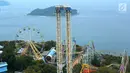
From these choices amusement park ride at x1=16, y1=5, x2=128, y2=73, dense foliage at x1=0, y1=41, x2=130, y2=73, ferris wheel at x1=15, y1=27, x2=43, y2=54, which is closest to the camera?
amusement park ride at x1=16, y1=5, x2=128, y2=73

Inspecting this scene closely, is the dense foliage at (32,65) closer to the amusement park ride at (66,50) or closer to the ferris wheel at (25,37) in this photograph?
the amusement park ride at (66,50)

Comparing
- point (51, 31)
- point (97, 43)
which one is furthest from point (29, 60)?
point (51, 31)

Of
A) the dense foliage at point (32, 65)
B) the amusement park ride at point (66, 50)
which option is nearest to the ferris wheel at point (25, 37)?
the amusement park ride at point (66, 50)

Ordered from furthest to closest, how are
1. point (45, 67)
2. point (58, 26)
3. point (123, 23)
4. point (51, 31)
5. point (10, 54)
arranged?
point (123, 23) < point (51, 31) < point (10, 54) < point (45, 67) < point (58, 26)

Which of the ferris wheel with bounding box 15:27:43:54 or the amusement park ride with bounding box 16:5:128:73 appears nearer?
the amusement park ride with bounding box 16:5:128:73

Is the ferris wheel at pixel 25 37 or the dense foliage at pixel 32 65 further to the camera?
the ferris wheel at pixel 25 37

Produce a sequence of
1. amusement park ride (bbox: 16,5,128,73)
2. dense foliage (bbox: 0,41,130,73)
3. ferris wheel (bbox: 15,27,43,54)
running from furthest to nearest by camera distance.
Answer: ferris wheel (bbox: 15,27,43,54)
dense foliage (bbox: 0,41,130,73)
amusement park ride (bbox: 16,5,128,73)

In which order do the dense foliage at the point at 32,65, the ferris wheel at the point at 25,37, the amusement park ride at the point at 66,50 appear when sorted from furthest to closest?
the ferris wheel at the point at 25,37 → the dense foliage at the point at 32,65 → the amusement park ride at the point at 66,50

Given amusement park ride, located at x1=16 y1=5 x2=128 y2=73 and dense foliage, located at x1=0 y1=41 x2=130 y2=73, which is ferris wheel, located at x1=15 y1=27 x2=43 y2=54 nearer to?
amusement park ride, located at x1=16 y1=5 x2=128 y2=73

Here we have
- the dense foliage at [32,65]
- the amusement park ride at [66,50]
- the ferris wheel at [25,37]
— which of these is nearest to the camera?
the amusement park ride at [66,50]

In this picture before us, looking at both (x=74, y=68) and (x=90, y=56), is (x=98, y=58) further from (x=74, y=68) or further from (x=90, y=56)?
(x=74, y=68)

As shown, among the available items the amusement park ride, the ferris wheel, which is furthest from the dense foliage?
the ferris wheel
